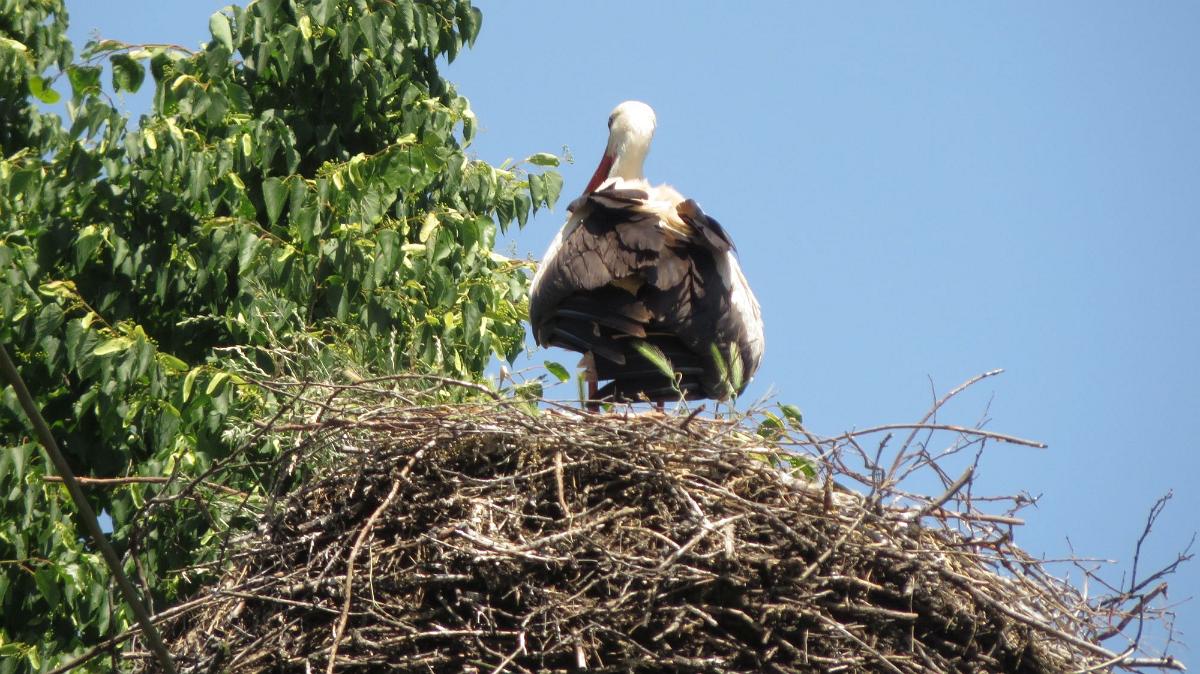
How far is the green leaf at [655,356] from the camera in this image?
17.9 feet

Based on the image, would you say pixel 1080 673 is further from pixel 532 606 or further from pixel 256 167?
pixel 256 167

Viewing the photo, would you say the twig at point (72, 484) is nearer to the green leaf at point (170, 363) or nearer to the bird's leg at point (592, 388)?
the bird's leg at point (592, 388)

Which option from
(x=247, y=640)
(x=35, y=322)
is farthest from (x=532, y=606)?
(x=35, y=322)

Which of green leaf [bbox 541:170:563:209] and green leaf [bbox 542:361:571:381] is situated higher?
green leaf [bbox 541:170:563:209]

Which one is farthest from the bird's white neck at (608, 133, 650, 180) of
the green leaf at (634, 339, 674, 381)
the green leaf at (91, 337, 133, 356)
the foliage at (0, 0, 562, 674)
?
the green leaf at (91, 337, 133, 356)

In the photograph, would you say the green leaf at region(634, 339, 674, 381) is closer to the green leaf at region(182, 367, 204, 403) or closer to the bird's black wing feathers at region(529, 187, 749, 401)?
the bird's black wing feathers at region(529, 187, 749, 401)

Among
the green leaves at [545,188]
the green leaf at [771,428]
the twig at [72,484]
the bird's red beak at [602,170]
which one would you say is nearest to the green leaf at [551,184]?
the green leaves at [545,188]

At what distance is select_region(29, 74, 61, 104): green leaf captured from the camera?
25.8 feet

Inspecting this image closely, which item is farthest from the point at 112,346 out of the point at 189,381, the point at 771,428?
the point at 771,428

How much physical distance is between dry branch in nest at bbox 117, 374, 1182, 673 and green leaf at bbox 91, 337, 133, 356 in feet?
6.72

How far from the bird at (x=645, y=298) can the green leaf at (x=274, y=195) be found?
154 centimetres

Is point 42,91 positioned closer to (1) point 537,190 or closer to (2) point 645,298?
(1) point 537,190

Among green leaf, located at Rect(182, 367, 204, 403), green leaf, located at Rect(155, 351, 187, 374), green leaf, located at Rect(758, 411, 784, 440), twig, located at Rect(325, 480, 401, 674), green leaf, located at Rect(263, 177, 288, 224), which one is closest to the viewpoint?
twig, located at Rect(325, 480, 401, 674)

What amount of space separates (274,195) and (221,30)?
76cm
